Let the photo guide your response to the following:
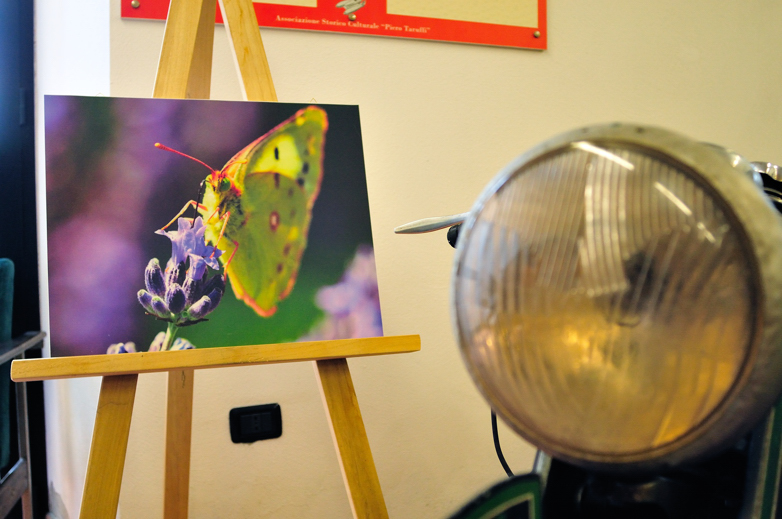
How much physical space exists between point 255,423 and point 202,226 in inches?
24.9

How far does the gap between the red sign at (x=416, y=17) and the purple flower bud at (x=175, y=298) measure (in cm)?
77

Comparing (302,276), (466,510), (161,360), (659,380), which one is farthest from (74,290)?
(659,380)

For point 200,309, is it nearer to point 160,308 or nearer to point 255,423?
point 160,308

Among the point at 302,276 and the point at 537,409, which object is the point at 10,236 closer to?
the point at 302,276

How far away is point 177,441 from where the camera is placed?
1.07m

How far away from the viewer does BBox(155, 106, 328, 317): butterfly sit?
3.06 feet

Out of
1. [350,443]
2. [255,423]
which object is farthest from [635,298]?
[255,423]

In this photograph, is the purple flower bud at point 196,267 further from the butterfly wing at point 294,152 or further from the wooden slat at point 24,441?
the wooden slat at point 24,441

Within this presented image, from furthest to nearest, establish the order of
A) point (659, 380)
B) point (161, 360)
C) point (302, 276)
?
point (302, 276) < point (161, 360) < point (659, 380)

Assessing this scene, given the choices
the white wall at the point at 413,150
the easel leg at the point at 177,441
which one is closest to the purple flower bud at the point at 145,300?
the easel leg at the point at 177,441

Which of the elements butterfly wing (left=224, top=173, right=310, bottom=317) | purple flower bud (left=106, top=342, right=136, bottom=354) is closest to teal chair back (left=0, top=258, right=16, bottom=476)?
purple flower bud (left=106, top=342, right=136, bottom=354)

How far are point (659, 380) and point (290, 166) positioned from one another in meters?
0.83

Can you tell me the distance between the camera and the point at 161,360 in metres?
0.76

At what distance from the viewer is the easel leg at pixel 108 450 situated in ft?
2.42
